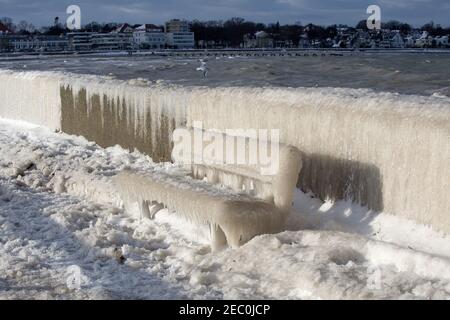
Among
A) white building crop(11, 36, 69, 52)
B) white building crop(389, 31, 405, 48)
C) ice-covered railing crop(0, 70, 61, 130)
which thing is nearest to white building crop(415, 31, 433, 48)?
white building crop(389, 31, 405, 48)

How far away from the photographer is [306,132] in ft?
28.9

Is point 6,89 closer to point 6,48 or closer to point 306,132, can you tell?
point 306,132

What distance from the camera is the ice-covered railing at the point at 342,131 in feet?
23.3

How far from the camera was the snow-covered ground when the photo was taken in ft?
19.1

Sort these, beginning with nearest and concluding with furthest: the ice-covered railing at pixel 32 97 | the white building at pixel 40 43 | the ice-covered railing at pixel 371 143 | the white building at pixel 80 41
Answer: the ice-covered railing at pixel 371 143 → the ice-covered railing at pixel 32 97 → the white building at pixel 40 43 → the white building at pixel 80 41

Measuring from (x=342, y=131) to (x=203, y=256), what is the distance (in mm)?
2378

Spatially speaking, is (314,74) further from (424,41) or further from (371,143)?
(424,41)

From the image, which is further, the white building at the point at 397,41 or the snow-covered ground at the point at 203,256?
the white building at the point at 397,41

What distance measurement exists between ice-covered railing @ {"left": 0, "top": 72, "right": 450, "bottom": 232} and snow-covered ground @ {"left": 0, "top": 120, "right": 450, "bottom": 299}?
242 mm

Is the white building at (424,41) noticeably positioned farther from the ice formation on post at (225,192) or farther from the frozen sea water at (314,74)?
the ice formation on post at (225,192)

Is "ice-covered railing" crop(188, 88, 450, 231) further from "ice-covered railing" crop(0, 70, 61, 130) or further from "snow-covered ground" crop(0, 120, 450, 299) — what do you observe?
"ice-covered railing" crop(0, 70, 61, 130)

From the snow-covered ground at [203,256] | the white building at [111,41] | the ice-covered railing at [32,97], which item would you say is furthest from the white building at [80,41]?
the snow-covered ground at [203,256]

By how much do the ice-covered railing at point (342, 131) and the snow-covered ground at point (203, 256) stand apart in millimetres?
242

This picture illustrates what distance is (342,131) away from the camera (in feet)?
27.0
